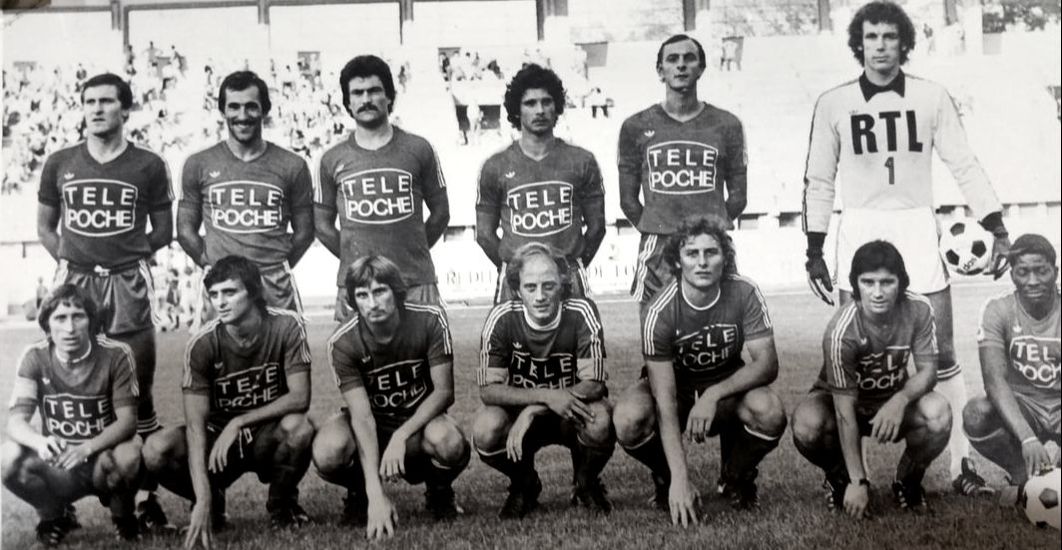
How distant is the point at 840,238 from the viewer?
8.79 feet

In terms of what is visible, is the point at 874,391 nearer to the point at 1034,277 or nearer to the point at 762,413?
the point at 762,413

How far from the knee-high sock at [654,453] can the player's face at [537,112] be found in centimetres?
98

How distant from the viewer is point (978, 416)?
8.74ft

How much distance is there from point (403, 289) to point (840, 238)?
1.36 meters

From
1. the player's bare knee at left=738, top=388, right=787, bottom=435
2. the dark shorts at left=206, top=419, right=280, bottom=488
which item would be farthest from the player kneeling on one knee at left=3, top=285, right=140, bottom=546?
the player's bare knee at left=738, top=388, right=787, bottom=435

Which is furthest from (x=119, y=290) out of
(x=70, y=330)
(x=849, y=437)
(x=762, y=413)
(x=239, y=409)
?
(x=849, y=437)

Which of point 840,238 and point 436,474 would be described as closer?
point 436,474

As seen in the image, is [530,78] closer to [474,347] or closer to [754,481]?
[474,347]

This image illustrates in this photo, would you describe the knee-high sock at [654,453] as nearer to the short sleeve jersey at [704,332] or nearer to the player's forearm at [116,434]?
the short sleeve jersey at [704,332]

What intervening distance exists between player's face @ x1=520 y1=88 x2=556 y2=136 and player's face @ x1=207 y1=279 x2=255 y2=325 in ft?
3.22

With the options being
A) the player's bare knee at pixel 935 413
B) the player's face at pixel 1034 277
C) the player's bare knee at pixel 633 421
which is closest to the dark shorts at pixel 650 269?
the player's bare knee at pixel 633 421

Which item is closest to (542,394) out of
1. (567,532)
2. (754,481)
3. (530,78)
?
(567,532)

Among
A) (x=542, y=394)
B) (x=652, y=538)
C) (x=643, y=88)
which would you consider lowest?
(x=652, y=538)

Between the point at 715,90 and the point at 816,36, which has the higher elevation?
the point at 816,36
